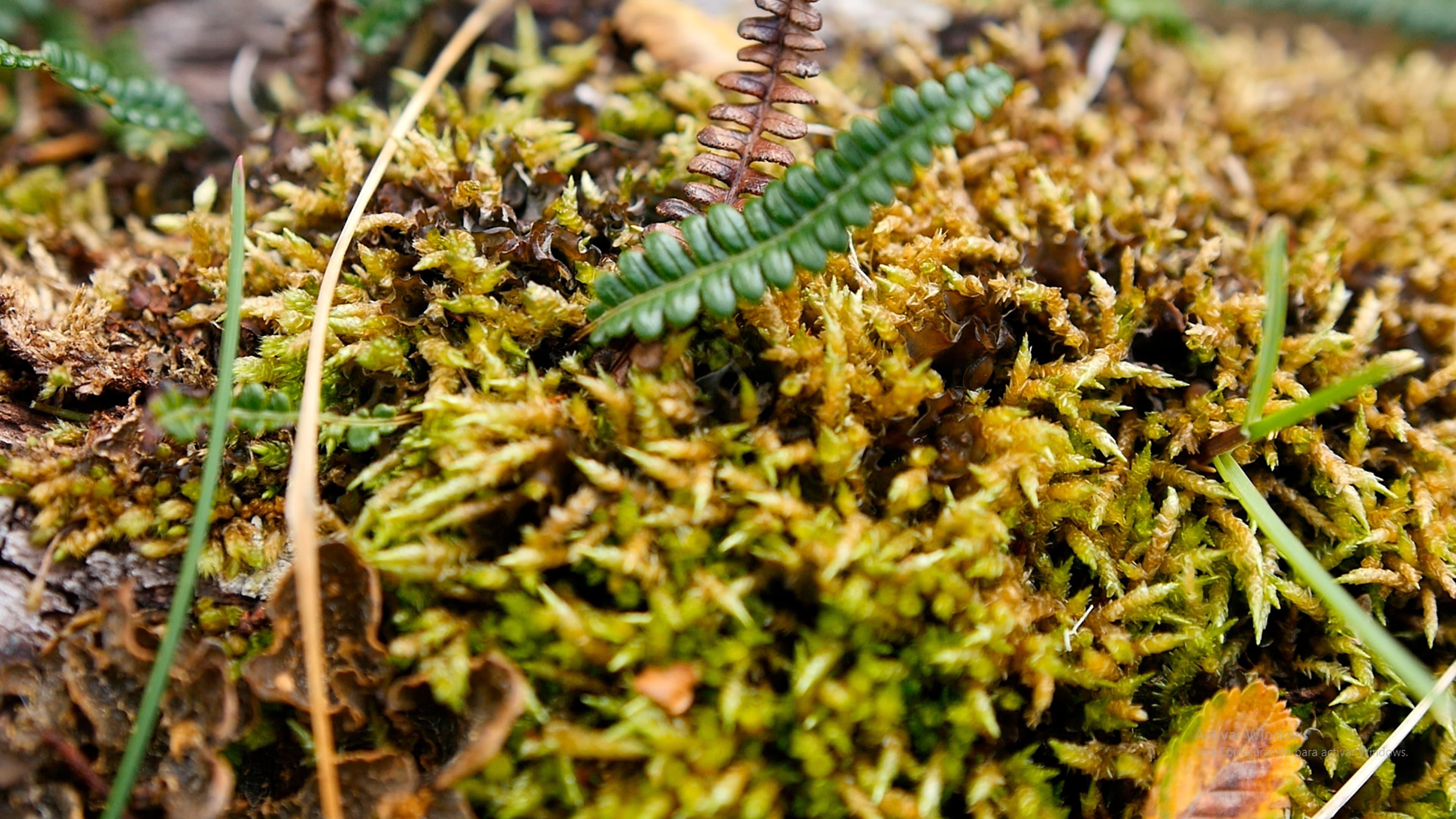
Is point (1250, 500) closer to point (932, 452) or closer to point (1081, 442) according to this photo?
point (1081, 442)

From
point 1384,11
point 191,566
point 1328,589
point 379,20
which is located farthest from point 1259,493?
point 1384,11

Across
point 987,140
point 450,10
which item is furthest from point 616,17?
point 987,140

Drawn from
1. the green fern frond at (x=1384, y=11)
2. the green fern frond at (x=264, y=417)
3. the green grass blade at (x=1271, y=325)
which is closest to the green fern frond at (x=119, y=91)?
the green fern frond at (x=264, y=417)

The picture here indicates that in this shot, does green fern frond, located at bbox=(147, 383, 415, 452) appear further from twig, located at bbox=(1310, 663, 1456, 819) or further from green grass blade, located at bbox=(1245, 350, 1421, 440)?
twig, located at bbox=(1310, 663, 1456, 819)

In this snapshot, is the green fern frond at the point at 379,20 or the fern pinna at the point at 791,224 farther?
the green fern frond at the point at 379,20

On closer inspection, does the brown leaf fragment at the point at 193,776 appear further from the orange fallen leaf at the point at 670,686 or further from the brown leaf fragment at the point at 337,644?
the orange fallen leaf at the point at 670,686
